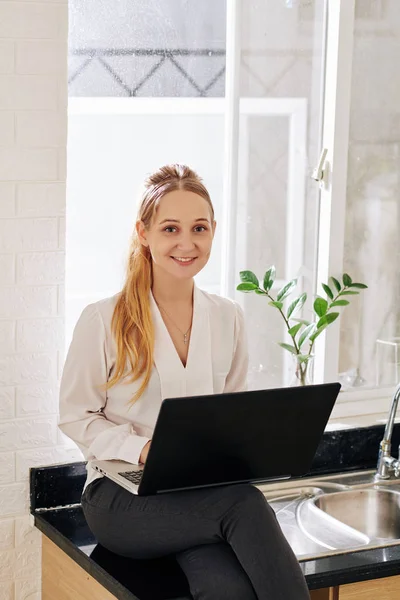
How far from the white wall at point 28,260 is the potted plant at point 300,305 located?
1.87ft

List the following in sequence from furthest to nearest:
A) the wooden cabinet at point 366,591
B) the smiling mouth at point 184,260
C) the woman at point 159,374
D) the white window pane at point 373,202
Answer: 1. the white window pane at point 373,202
2. the smiling mouth at point 184,260
3. the wooden cabinet at point 366,591
4. the woman at point 159,374

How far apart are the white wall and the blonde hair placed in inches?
8.5

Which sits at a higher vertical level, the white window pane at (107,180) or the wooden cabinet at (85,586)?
the white window pane at (107,180)

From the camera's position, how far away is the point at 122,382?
2.31 m

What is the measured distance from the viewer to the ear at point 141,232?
2344 mm

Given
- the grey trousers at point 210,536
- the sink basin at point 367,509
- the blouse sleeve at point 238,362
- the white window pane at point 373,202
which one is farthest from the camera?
the white window pane at point 373,202

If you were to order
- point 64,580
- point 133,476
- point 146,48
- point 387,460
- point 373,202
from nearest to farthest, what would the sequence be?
point 133,476 < point 64,580 < point 146,48 < point 387,460 < point 373,202

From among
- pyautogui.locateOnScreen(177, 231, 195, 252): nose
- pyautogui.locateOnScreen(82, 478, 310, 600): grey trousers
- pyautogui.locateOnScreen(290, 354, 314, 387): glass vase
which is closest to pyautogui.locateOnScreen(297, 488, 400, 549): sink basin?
pyautogui.locateOnScreen(290, 354, 314, 387): glass vase

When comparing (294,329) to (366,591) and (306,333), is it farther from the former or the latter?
(366,591)

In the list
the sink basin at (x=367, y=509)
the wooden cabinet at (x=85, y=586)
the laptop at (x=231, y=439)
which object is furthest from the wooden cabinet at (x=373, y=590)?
the sink basin at (x=367, y=509)

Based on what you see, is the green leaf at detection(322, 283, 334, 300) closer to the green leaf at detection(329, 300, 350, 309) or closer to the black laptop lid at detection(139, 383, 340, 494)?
the green leaf at detection(329, 300, 350, 309)

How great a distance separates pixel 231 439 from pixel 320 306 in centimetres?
90

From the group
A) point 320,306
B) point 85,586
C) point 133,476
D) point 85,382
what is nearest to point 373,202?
point 320,306

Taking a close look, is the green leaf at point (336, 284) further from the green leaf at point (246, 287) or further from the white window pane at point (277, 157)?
the green leaf at point (246, 287)
